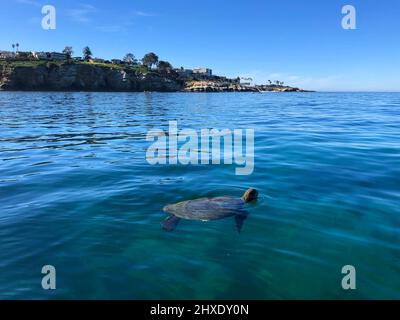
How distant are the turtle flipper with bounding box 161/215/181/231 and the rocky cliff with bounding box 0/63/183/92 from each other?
146m

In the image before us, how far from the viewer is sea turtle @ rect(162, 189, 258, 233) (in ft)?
30.4

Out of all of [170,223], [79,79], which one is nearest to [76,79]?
[79,79]

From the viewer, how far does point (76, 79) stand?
15200 cm

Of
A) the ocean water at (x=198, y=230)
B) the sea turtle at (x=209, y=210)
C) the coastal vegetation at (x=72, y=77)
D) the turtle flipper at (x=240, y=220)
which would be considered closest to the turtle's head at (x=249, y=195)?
the sea turtle at (x=209, y=210)

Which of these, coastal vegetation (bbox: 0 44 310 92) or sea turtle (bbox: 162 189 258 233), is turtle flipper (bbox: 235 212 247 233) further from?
coastal vegetation (bbox: 0 44 310 92)

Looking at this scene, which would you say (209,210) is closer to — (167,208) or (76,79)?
(167,208)

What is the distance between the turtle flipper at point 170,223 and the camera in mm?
8859

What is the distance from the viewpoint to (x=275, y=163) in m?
15.5

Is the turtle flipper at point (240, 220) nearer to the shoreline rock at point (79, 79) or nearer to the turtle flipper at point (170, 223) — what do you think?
the turtle flipper at point (170, 223)

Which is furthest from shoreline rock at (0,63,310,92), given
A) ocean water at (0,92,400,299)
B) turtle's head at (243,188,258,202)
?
turtle's head at (243,188,258,202)

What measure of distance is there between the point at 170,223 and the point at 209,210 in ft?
4.07
